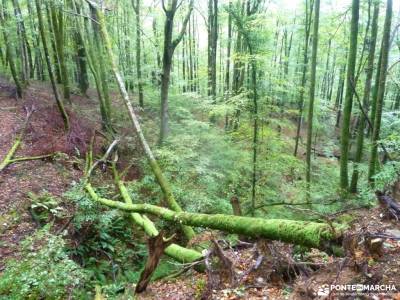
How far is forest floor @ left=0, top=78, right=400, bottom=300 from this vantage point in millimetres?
3160

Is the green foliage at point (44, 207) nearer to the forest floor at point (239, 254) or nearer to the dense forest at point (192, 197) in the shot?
the dense forest at point (192, 197)

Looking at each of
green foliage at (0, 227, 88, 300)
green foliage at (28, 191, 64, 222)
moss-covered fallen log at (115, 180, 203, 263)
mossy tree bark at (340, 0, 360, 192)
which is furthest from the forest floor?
mossy tree bark at (340, 0, 360, 192)

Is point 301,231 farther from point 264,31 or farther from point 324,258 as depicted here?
point 264,31

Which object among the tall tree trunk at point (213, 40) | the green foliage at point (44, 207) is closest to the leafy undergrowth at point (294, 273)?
the green foliage at point (44, 207)

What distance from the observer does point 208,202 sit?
842 cm

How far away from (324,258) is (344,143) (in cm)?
566

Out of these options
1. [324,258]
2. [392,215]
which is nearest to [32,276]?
[324,258]

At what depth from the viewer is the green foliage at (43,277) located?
4.62 meters

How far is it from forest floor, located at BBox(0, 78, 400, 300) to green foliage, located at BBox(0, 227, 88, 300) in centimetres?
113

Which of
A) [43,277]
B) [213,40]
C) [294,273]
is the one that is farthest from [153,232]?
[213,40]

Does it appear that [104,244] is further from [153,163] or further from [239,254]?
[239,254]

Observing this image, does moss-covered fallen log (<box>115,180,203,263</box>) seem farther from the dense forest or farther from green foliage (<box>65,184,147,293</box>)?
green foliage (<box>65,184,147,293</box>)

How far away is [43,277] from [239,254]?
3084 mm

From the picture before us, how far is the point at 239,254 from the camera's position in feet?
17.0
